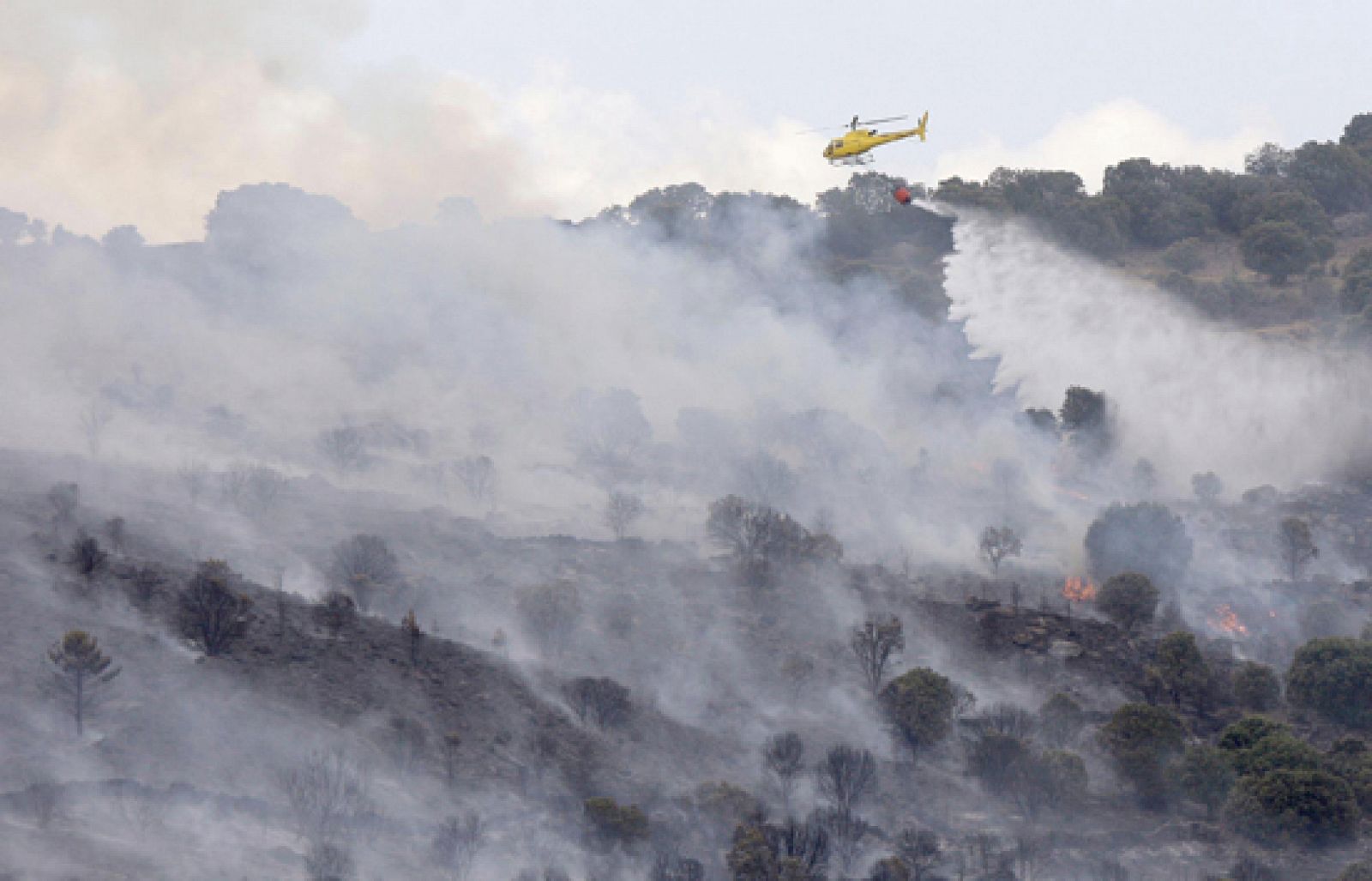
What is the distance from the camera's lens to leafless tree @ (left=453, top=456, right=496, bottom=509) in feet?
411

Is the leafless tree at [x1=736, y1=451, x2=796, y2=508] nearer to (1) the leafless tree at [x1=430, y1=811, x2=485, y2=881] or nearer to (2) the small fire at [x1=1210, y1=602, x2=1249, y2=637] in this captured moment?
(2) the small fire at [x1=1210, y1=602, x2=1249, y2=637]

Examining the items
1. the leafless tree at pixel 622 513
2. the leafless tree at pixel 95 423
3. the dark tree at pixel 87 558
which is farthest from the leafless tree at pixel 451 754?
the leafless tree at pixel 95 423

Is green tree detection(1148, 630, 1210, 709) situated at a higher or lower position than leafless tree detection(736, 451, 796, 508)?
lower

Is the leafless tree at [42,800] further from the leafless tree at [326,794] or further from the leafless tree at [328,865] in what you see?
the leafless tree at [328,865]

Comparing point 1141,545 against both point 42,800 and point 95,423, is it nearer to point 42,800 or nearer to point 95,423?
point 42,800

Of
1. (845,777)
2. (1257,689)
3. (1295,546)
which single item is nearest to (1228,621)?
(1295,546)

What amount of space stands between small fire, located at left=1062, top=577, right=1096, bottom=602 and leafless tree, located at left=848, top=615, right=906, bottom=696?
2377 centimetres

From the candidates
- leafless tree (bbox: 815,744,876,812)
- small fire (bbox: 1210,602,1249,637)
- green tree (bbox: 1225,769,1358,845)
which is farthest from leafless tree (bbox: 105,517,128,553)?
small fire (bbox: 1210,602,1249,637)

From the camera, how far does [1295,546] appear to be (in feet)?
385

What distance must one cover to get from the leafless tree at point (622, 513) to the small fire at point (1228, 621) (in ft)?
150

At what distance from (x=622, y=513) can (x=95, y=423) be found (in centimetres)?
4614

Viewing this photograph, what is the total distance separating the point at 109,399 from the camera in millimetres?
138500

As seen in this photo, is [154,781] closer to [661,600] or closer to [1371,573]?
[661,600]

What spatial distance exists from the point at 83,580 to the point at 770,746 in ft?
129
